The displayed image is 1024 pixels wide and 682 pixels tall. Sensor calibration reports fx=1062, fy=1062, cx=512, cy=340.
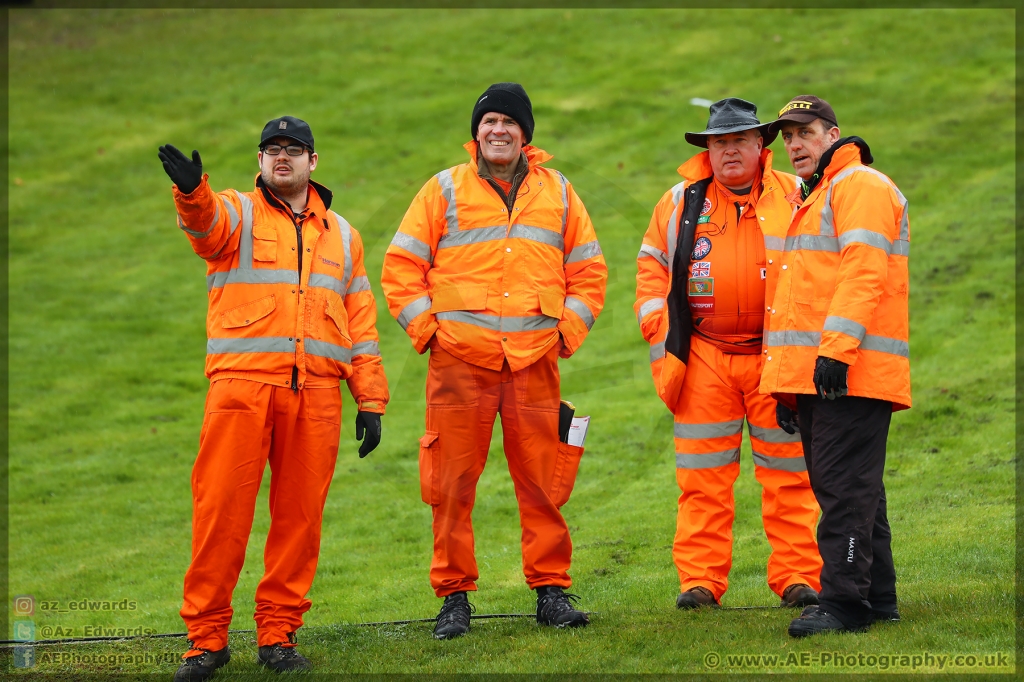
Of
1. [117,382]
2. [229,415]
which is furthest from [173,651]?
[117,382]

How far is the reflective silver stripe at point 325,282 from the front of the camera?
5.34 metres

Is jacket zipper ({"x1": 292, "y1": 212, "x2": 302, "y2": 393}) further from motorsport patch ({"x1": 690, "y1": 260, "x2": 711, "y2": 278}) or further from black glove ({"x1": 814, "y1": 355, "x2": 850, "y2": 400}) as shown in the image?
black glove ({"x1": 814, "y1": 355, "x2": 850, "y2": 400})

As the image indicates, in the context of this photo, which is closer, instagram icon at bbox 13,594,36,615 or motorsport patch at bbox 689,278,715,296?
motorsport patch at bbox 689,278,715,296

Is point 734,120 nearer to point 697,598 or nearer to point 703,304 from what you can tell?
point 703,304

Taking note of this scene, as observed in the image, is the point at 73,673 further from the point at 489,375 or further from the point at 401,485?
the point at 401,485

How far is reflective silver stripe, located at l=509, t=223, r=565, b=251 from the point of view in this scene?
18.3 feet

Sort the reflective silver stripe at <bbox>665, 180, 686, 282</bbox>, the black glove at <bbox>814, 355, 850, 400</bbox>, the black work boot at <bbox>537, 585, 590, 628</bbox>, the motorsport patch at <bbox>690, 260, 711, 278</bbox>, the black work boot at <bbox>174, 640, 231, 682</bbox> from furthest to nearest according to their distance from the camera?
the reflective silver stripe at <bbox>665, 180, 686, 282</bbox> → the motorsport patch at <bbox>690, 260, 711, 278</bbox> → the black work boot at <bbox>537, 585, 590, 628</bbox> → the black work boot at <bbox>174, 640, 231, 682</bbox> → the black glove at <bbox>814, 355, 850, 400</bbox>

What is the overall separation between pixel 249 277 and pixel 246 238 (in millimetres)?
202

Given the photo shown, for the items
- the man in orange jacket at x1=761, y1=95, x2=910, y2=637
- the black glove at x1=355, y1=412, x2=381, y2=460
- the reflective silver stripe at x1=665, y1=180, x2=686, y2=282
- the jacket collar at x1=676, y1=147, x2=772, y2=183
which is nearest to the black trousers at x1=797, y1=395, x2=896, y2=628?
the man in orange jacket at x1=761, y1=95, x2=910, y2=637

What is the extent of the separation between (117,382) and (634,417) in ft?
21.2

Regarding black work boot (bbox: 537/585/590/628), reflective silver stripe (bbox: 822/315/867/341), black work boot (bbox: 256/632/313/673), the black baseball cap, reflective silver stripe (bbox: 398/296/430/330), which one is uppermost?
the black baseball cap

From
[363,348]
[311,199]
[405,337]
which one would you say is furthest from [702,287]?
[405,337]

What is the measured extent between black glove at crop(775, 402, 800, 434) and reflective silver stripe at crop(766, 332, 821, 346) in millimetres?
456

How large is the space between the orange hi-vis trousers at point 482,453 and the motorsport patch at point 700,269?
2.87 ft
